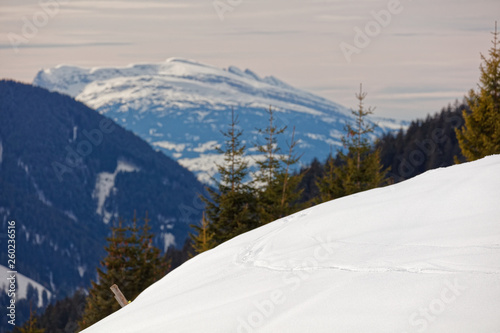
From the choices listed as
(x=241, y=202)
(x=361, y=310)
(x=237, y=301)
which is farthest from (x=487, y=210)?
(x=241, y=202)

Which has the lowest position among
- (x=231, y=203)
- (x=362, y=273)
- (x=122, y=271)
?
(x=122, y=271)

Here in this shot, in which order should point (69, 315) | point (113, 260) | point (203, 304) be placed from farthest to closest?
1. point (69, 315)
2. point (113, 260)
3. point (203, 304)

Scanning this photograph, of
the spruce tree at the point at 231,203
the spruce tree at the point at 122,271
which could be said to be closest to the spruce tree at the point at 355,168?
the spruce tree at the point at 231,203

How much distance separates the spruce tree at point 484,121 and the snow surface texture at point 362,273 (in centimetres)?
2088

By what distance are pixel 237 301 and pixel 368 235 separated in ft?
6.56

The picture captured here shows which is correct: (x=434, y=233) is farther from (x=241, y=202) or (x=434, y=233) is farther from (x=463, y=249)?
(x=241, y=202)

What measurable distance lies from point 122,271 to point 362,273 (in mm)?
33904

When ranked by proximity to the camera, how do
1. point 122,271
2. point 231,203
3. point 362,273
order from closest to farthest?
point 362,273 < point 231,203 < point 122,271

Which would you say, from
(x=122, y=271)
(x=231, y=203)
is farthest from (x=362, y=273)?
(x=122, y=271)

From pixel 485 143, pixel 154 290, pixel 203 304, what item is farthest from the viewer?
pixel 485 143

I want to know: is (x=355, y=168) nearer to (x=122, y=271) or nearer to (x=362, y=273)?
(x=122, y=271)

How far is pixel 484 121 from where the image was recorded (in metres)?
29.2

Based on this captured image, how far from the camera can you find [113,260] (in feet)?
127

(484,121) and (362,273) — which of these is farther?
(484,121)
